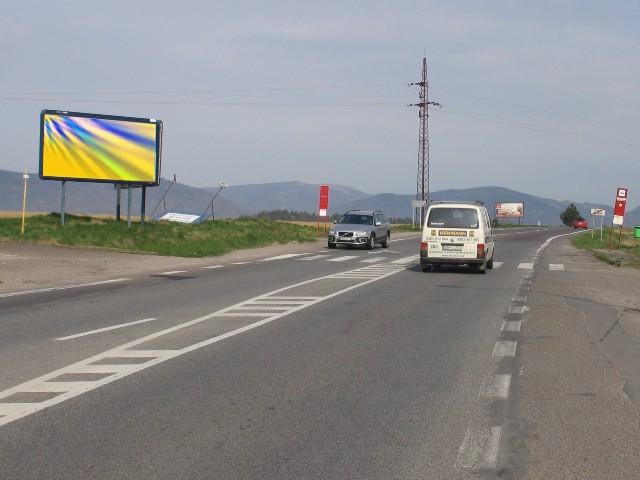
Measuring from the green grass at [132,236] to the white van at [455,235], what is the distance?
35.5 ft

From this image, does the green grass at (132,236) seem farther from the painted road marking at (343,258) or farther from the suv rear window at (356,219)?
the painted road marking at (343,258)

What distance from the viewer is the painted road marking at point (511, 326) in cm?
1149

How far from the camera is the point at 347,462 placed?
517cm

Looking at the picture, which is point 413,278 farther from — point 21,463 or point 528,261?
point 21,463

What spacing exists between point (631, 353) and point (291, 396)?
4819 mm

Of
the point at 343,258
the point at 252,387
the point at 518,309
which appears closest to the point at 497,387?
the point at 252,387

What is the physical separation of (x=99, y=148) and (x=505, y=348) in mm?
24396

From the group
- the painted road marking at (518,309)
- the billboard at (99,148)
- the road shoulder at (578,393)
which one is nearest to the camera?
the road shoulder at (578,393)

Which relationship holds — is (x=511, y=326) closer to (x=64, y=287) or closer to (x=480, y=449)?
(x=480, y=449)

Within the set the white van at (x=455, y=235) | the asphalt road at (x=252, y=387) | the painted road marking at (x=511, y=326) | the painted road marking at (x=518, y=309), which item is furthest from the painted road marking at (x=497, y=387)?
the white van at (x=455, y=235)

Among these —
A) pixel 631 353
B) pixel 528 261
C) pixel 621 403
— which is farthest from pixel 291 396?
pixel 528 261

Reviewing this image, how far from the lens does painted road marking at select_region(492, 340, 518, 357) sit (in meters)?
9.39

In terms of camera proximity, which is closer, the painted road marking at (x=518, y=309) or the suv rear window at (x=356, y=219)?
the painted road marking at (x=518, y=309)

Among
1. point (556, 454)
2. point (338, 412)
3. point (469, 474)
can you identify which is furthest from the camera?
point (338, 412)
